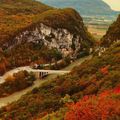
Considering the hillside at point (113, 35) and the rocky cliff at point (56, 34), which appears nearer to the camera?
the hillside at point (113, 35)

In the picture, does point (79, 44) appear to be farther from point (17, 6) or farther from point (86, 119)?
point (86, 119)

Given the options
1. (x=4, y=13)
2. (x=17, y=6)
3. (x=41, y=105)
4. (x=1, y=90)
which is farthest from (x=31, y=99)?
(x=17, y=6)

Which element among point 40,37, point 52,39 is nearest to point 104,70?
point 40,37

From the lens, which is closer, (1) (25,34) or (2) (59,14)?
(1) (25,34)

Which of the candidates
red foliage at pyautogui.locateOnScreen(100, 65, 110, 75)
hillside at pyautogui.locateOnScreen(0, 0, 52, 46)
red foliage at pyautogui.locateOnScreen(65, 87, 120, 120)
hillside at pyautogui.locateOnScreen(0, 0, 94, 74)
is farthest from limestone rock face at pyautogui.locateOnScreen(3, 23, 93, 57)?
red foliage at pyautogui.locateOnScreen(65, 87, 120, 120)

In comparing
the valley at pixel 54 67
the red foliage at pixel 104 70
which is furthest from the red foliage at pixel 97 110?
the red foliage at pixel 104 70

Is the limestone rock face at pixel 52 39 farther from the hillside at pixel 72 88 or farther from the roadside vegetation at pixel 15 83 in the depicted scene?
the hillside at pixel 72 88
